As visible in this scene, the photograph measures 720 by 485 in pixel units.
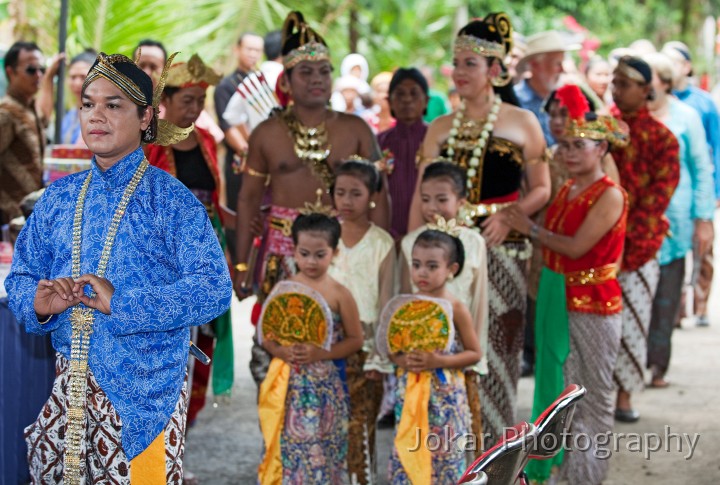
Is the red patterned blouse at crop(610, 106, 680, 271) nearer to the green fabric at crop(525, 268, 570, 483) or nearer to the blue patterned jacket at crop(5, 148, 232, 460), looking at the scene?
the green fabric at crop(525, 268, 570, 483)

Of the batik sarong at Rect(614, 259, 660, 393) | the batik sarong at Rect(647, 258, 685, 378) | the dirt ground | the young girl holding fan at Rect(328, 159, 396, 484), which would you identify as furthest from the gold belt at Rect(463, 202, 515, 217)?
the batik sarong at Rect(647, 258, 685, 378)

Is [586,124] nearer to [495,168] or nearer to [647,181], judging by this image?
[495,168]

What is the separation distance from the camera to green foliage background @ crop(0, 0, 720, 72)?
11430mm

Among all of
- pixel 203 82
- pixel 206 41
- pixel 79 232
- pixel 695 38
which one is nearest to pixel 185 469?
pixel 203 82

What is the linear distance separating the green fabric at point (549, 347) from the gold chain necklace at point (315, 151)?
122 centimetres

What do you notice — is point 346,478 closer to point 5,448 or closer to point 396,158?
point 5,448

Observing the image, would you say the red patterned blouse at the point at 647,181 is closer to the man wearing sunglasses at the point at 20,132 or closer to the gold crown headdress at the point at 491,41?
the gold crown headdress at the point at 491,41

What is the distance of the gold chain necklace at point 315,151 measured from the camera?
5555 mm

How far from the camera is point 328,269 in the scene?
518 centimetres

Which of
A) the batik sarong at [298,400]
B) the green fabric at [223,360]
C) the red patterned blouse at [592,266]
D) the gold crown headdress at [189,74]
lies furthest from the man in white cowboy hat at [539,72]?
the batik sarong at [298,400]

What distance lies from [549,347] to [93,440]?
2.78m

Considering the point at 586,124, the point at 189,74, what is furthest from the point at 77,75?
the point at 586,124

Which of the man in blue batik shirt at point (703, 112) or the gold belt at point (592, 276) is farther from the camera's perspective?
the man in blue batik shirt at point (703, 112)

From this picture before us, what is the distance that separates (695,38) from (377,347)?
22.3 metres
